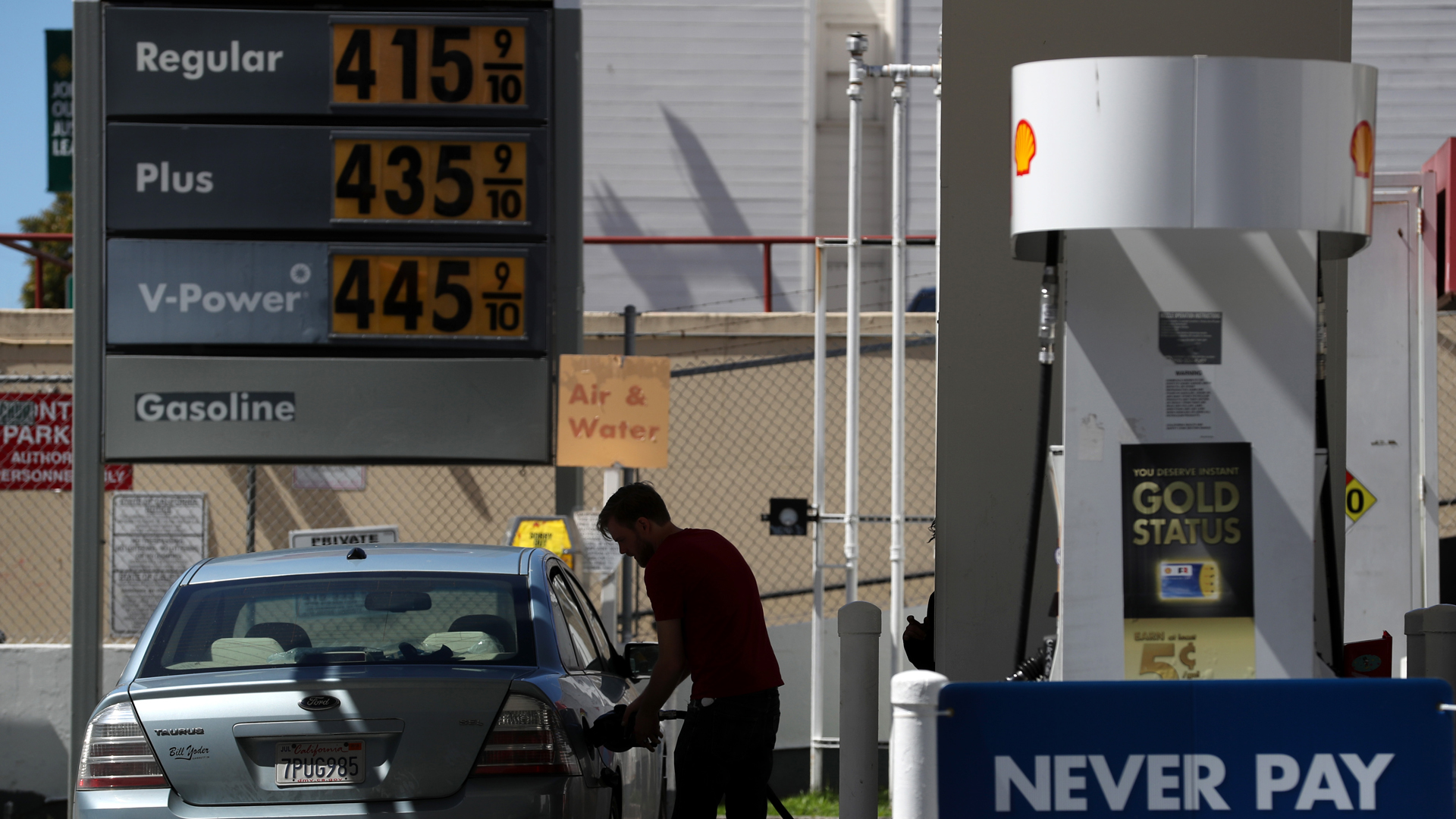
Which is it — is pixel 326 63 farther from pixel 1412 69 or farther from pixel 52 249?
pixel 52 249

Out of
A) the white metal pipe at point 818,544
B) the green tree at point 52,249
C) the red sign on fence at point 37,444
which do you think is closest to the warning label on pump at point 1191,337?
the white metal pipe at point 818,544

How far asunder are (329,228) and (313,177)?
26cm

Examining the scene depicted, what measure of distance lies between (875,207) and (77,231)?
14.9 metres

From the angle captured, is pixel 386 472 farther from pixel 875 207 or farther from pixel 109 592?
pixel 875 207

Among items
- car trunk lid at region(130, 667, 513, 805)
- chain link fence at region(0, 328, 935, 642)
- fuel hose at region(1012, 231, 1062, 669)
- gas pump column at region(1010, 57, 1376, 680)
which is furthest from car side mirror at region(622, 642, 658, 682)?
chain link fence at region(0, 328, 935, 642)

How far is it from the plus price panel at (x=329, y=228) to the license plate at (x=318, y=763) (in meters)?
2.41

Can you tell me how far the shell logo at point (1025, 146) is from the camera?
4430 millimetres

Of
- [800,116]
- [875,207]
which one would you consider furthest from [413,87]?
[875,207]

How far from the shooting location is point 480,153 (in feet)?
22.6

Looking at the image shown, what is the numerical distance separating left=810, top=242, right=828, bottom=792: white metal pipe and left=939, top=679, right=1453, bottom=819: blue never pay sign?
500cm

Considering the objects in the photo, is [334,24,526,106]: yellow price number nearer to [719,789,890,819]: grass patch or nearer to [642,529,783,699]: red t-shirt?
[642,529,783,699]: red t-shirt

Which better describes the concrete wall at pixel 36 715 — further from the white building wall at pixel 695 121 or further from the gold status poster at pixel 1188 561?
the white building wall at pixel 695 121

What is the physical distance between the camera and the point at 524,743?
15.2 feet

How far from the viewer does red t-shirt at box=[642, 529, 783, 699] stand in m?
5.14
